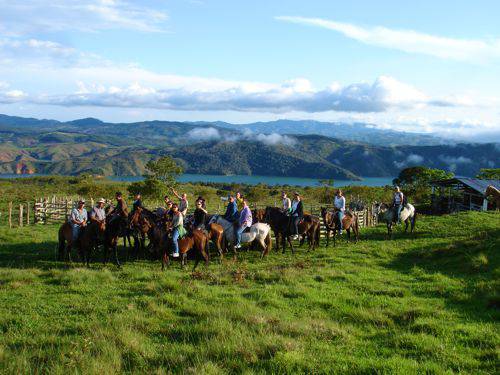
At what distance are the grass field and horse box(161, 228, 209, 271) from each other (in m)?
0.56

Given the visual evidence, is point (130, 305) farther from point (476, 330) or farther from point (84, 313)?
point (476, 330)

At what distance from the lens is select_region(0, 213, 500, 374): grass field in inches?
244

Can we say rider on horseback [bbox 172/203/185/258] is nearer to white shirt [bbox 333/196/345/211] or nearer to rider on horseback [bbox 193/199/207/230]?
rider on horseback [bbox 193/199/207/230]

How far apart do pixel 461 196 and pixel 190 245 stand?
30822 mm

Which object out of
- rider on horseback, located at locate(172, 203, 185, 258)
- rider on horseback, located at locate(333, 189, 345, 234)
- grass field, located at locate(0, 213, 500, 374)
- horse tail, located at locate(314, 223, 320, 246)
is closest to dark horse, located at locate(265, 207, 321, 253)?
horse tail, located at locate(314, 223, 320, 246)

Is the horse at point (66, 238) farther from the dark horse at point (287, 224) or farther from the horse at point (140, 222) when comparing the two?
the dark horse at point (287, 224)

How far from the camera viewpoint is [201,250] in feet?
46.3

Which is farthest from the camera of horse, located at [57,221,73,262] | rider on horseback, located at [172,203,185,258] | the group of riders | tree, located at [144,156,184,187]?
tree, located at [144,156,184,187]

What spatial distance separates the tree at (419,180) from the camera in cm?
5127

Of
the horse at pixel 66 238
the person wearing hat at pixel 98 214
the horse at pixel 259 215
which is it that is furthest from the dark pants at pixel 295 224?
the horse at pixel 66 238

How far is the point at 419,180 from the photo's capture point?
63.0m

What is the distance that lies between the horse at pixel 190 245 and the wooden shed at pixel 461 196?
2656 centimetres

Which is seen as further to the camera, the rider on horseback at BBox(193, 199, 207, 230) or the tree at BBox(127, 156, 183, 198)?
the tree at BBox(127, 156, 183, 198)

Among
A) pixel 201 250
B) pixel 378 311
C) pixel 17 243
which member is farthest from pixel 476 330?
pixel 17 243
